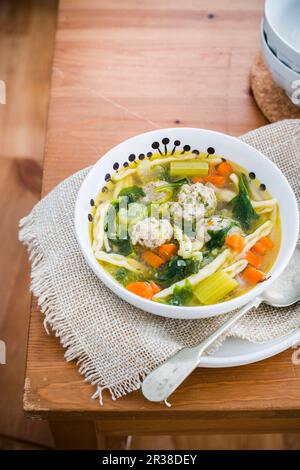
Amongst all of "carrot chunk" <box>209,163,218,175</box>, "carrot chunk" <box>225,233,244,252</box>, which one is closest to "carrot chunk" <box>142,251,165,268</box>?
"carrot chunk" <box>225,233,244,252</box>

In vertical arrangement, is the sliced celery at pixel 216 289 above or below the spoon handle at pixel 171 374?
above

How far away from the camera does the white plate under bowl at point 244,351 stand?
41.5 inches

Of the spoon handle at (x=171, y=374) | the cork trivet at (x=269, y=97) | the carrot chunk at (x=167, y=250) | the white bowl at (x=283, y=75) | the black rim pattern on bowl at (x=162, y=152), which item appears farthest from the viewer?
the cork trivet at (x=269, y=97)

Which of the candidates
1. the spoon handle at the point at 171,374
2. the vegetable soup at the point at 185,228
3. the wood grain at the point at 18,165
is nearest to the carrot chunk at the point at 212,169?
the vegetable soup at the point at 185,228

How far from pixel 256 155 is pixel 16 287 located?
3.60ft

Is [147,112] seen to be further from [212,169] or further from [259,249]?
[259,249]

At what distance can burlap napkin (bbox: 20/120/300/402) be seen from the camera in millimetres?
1056

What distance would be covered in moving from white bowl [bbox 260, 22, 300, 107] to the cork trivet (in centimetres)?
5

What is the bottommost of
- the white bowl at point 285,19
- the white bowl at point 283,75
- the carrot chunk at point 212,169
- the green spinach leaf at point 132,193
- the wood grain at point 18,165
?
the wood grain at point 18,165

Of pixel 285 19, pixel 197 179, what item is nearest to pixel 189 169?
pixel 197 179

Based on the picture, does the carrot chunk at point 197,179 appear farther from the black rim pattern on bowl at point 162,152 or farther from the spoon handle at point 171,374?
the spoon handle at point 171,374

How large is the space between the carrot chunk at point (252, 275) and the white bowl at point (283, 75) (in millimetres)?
493

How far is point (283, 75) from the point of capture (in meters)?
1.37

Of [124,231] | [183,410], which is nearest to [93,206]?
[124,231]
